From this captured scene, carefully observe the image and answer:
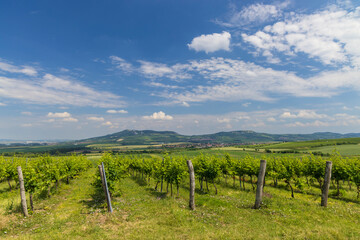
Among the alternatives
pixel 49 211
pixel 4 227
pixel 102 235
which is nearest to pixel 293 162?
pixel 102 235

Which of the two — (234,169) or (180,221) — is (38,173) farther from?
(234,169)

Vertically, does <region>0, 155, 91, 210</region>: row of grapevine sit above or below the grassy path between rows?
above

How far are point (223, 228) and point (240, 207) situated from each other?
493 centimetres

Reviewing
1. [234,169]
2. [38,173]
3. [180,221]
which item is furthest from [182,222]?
[234,169]

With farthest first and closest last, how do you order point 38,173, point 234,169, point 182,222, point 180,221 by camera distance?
point 234,169 < point 38,173 < point 180,221 < point 182,222

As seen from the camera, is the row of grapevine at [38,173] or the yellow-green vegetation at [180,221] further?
the row of grapevine at [38,173]

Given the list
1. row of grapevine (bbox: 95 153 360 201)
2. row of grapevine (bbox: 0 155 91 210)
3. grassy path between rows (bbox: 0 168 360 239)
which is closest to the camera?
grassy path between rows (bbox: 0 168 360 239)

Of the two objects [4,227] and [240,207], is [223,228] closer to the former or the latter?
[240,207]

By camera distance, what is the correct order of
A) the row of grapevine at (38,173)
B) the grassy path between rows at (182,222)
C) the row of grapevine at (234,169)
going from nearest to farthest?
the grassy path between rows at (182,222) < the row of grapevine at (38,173) < the row of grapevine at (234,169)

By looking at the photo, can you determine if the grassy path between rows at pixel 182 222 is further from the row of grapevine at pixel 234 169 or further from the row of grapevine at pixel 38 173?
the row of grapevine at pixel 234 169

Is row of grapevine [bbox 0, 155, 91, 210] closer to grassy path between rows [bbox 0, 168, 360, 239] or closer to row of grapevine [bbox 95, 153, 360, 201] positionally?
grassy path between rows [bbox 0, 168, 360, 239]

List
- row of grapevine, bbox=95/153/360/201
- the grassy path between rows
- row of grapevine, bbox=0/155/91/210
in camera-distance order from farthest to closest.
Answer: row of grapevine, bbox=95/153/360/201 < row of grapevine, bbox=0/155/91/210 < the grassy path between rows

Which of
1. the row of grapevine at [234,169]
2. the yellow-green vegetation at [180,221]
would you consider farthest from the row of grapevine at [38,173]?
the row of grapevine at [234,169]

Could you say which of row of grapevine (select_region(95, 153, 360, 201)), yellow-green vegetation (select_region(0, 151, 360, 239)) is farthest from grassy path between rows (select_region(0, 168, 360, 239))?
row of grapevine (select_region(95, 153, 360, 201))
